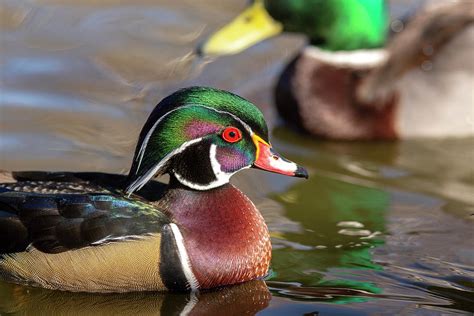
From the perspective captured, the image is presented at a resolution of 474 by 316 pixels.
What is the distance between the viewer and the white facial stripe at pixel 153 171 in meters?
5.98

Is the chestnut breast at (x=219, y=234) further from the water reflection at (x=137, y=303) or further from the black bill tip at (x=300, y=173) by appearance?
the black bill tip at (x=300, y=173)

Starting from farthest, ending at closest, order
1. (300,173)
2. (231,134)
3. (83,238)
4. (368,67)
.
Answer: (368,67), (300,173), (231,134), (83,238)

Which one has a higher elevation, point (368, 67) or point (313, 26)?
point (313, 26)

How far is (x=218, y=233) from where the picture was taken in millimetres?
6078

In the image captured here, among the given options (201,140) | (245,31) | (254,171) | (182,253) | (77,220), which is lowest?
(182,253)

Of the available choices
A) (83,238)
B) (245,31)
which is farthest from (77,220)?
(245,31)

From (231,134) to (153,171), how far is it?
1.42 ft

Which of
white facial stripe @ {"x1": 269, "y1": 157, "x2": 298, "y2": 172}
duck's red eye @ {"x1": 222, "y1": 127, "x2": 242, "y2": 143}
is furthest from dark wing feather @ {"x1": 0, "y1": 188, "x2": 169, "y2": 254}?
white facial stripe @ {"x1": 269, "y1": 157, "x2": 298, "y2": 172}

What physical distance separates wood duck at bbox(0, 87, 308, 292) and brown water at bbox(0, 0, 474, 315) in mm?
155

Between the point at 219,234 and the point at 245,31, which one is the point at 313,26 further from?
the point at 219,234

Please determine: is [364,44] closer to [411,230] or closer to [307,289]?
[411,230]

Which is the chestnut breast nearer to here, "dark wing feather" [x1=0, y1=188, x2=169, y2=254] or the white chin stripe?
"dark wing feather" [x1=0, y1=188, x2=169, y2=254]

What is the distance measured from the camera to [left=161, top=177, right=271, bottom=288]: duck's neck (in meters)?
6.02

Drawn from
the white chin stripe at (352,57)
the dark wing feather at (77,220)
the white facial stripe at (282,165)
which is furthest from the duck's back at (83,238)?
the white chin stripe at (352,57)
